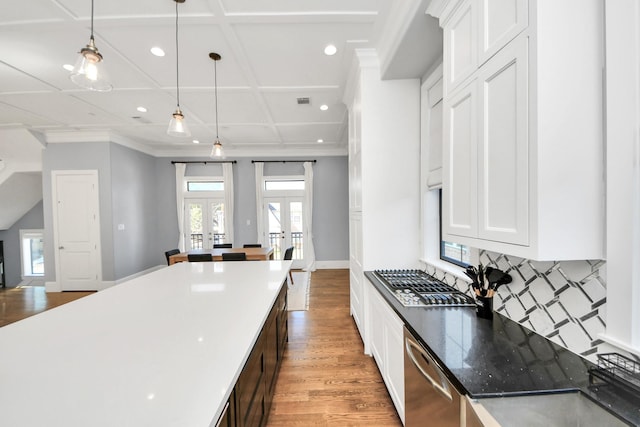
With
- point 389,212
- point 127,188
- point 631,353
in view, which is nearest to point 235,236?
point 127,188

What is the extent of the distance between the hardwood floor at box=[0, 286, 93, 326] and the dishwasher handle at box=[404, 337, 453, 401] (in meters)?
5.35

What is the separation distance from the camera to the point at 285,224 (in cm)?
618

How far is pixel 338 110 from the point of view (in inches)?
152

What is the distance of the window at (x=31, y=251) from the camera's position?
6238mm

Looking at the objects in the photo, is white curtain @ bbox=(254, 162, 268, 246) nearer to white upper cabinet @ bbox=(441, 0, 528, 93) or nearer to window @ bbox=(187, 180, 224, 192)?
window @ bbox=(187, 180, 224, 192)

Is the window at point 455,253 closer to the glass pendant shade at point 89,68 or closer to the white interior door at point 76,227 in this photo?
the glass pendant shade at point 89,68

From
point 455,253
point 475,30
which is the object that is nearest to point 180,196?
point 455,253

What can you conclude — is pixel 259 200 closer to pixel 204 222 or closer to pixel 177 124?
pixel 204 222

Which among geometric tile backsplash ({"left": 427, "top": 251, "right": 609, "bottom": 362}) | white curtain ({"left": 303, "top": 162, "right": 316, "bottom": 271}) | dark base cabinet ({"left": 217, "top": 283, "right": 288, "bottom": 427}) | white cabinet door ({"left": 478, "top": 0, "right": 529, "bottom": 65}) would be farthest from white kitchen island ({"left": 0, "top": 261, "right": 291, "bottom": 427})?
white curtain ({"left": 303, "top": 162, "right": 316, "bottom": 271})

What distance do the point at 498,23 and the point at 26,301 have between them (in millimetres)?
7328

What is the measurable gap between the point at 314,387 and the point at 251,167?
520 centimetres

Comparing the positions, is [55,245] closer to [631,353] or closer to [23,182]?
[23,182]

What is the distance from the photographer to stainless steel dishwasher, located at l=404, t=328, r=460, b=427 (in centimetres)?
97

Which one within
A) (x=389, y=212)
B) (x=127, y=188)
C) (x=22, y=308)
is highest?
(x=127, y=188)
